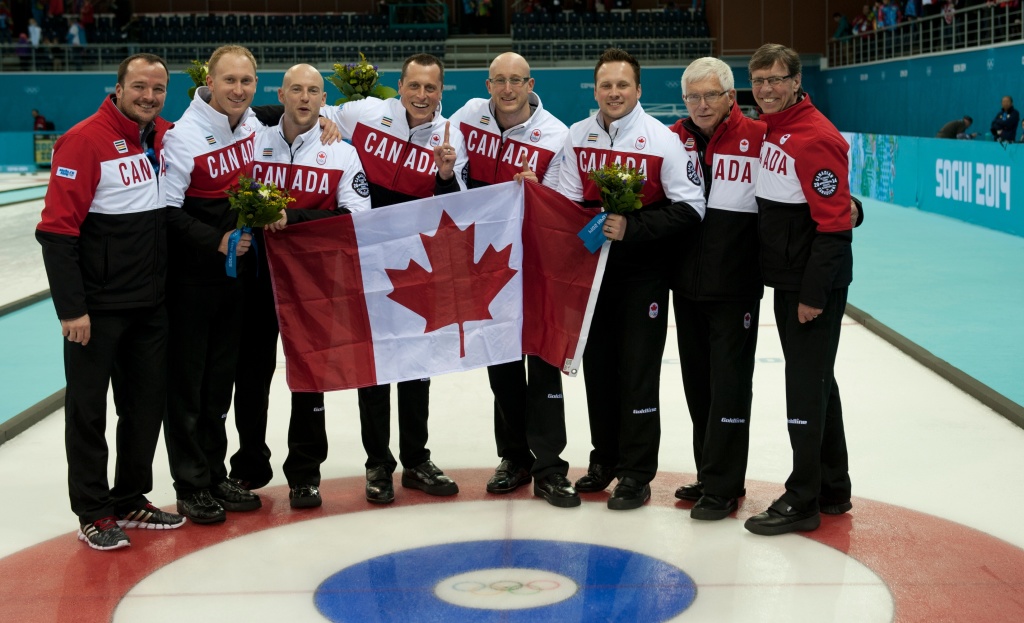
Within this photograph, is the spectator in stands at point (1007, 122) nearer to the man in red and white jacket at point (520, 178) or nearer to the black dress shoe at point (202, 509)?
the man in red and white jacket at point (520, 178)

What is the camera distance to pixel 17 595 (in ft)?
13.9

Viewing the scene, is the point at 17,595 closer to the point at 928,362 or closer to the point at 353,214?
the point at 353,214

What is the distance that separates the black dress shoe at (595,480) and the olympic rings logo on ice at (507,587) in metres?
1.26

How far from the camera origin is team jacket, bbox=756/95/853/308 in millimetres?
4602

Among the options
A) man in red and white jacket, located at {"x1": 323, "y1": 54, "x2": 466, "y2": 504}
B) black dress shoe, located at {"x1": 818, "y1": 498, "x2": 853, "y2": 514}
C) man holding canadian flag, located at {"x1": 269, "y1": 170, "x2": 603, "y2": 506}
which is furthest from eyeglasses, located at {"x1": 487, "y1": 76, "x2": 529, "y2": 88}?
black dress shoe, located at {"x1": 818, "y1": 498, "x2": 853, "y2": 514}

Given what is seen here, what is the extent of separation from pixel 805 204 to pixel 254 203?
2385 mm

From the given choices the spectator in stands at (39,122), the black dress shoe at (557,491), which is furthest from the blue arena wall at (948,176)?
the spectator in stands at (39,122)

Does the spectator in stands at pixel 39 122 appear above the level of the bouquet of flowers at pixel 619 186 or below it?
above

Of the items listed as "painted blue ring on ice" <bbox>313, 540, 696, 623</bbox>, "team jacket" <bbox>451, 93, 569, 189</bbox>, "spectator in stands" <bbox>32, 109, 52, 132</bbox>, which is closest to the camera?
"painted blue ring on ice" <bbox>313, 540, 696, 623</bbox>

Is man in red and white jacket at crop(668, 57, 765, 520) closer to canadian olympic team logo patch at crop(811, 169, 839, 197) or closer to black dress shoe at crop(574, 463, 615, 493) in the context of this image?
canadian olympic team logo patch at crop(811, 169, 839, 197)

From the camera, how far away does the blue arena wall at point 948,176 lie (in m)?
15.7

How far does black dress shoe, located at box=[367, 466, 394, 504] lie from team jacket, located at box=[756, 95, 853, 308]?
6.80 ft

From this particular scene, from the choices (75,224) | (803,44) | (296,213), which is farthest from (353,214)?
(803,44)

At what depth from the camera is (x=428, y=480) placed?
219 inches
